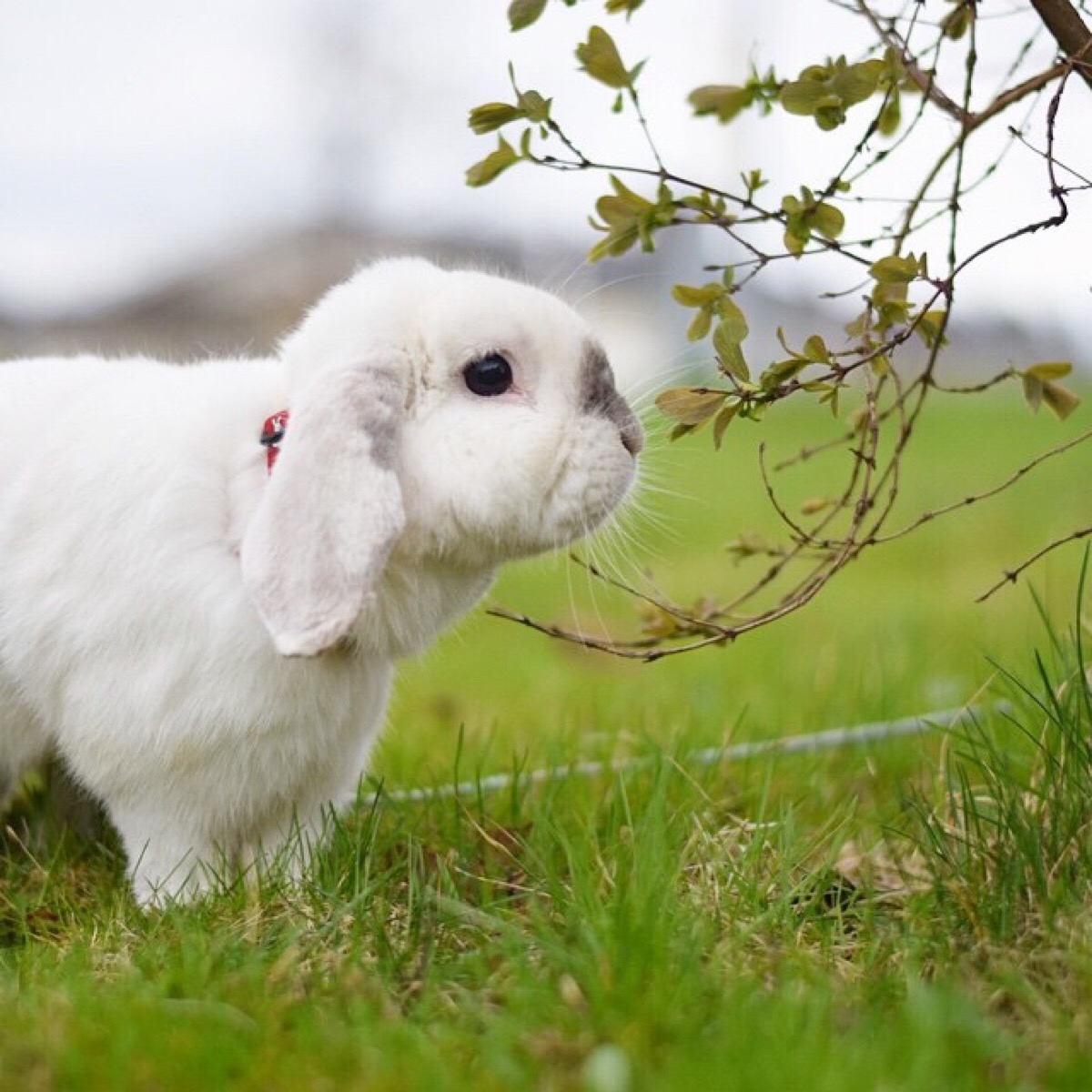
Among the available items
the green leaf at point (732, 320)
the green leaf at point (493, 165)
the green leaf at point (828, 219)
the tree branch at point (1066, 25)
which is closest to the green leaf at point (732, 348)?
the green leaf at point (732, 320)

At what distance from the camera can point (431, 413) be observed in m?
2.35

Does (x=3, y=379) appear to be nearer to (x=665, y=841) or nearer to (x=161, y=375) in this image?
(x=161, y=375)

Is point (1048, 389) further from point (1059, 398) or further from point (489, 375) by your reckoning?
point (489, 375)

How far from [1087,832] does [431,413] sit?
46.5 inches

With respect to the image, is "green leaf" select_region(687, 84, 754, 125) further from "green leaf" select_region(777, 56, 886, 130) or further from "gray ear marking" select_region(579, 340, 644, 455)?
"gray ear marking" select_region(579, 340, 644, 455)

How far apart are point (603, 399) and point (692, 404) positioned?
0.99 feet

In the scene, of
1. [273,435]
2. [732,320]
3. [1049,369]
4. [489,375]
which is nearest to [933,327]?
[1049,369]

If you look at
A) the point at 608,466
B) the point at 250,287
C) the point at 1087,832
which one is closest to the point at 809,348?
the point at 608,466

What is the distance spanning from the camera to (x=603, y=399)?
239cm

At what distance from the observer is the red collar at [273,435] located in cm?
240

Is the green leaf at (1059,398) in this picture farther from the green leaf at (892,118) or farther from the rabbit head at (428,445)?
the rabbit head at (428,445)

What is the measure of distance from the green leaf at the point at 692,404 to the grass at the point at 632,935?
1.89ft

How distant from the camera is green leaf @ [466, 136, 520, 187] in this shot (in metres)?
2.14

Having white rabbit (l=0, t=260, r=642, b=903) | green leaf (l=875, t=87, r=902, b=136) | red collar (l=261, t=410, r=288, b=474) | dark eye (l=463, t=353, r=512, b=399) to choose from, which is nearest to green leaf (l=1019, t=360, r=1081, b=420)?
green leaf (l=875, t=87, r=902, b=136)
